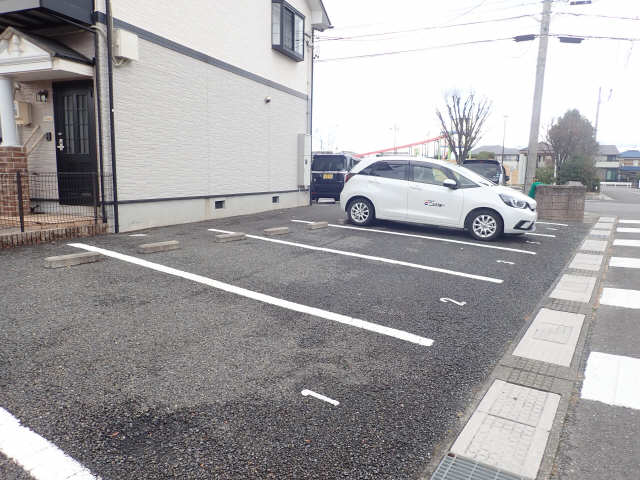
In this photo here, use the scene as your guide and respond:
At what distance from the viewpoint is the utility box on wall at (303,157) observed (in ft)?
49.8

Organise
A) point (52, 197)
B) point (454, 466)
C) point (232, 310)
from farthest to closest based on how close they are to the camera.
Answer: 1. point (52, 197)
2. point (232, 310)
3. point (454, 466)

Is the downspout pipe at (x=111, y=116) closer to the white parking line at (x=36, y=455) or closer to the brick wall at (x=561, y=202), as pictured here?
the white parking line at (x=36, y=455)

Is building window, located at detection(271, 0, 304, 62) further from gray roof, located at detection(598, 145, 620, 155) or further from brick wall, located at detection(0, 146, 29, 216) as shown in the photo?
gray roof, located at detection(598, 145, 620, 155)

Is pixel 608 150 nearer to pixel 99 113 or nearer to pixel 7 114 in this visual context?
pixel 99 113

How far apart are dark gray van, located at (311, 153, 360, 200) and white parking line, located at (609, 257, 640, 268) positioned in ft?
33.4

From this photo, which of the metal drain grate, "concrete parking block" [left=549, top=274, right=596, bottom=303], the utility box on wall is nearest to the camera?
the metal drain grate

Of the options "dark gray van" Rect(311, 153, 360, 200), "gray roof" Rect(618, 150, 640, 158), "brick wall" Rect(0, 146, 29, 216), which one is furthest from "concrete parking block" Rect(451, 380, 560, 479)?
"gray roof" Rect(618, 150, 640, 158)

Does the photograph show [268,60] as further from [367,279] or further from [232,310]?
[232,310]

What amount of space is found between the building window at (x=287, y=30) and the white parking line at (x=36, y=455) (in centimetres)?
1289

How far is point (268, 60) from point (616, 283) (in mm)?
10884

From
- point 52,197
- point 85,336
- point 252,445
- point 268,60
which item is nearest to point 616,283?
point 252,445

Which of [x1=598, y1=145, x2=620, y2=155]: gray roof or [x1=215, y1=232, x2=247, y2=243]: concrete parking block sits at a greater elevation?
[x1=598, y1=145, x2=620, y2=155]: gray roof

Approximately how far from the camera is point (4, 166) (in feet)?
26.9

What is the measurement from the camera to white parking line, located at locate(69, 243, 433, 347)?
396cm
